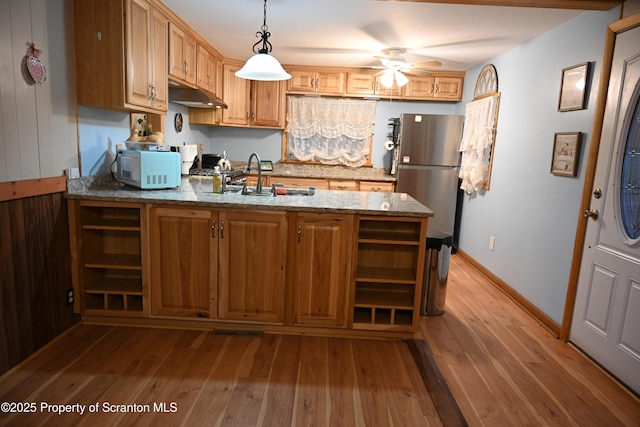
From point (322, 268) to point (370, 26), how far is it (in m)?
2.22

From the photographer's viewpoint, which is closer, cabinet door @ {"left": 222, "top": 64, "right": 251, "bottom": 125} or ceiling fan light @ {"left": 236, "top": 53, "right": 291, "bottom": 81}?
ceiling fan light @ {"left": 236, "top": 53, "right": 291, "bottom": 81}

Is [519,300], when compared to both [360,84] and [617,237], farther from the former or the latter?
[360,84]

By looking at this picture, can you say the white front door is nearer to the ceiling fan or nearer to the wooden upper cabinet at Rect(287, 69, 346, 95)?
the ceiling fan

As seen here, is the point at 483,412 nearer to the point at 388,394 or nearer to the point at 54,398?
the point at 388,394

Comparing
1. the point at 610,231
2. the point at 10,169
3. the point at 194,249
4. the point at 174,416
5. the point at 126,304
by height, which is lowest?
the point at 174,416

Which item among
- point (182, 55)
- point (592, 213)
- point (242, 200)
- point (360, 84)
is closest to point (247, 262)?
point (242, 200)

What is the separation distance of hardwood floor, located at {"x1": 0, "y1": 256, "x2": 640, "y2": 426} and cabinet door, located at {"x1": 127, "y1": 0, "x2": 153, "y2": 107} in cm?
167

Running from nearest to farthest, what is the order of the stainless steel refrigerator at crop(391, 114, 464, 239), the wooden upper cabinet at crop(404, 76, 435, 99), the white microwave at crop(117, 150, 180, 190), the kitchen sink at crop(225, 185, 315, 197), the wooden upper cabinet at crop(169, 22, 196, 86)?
1. the white microwave at crop(117, 150, 180, 190)
2. the kitchen sink at crop(225, 185, 315, 197)
3. the wooden upper cabinet at crop(169, 22, 196, 86)
4. the stainless steel refrigerator at crop(391, 114, 464, 239)
5. the wooden upper cabinet at crop(404, 76, 435, 99)

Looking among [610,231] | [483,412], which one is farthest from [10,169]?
[610,231]

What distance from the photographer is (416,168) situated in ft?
16.5

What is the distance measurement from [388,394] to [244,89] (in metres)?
4.38

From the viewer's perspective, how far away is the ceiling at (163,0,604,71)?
2977 mm

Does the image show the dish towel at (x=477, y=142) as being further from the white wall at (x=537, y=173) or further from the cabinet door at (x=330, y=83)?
the cabinet door at (x=330, y=83)

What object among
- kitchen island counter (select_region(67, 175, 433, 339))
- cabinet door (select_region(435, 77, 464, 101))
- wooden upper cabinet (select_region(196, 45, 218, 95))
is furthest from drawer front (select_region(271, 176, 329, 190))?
kitchen island counter (select_region(67, 175, 433, 339))
